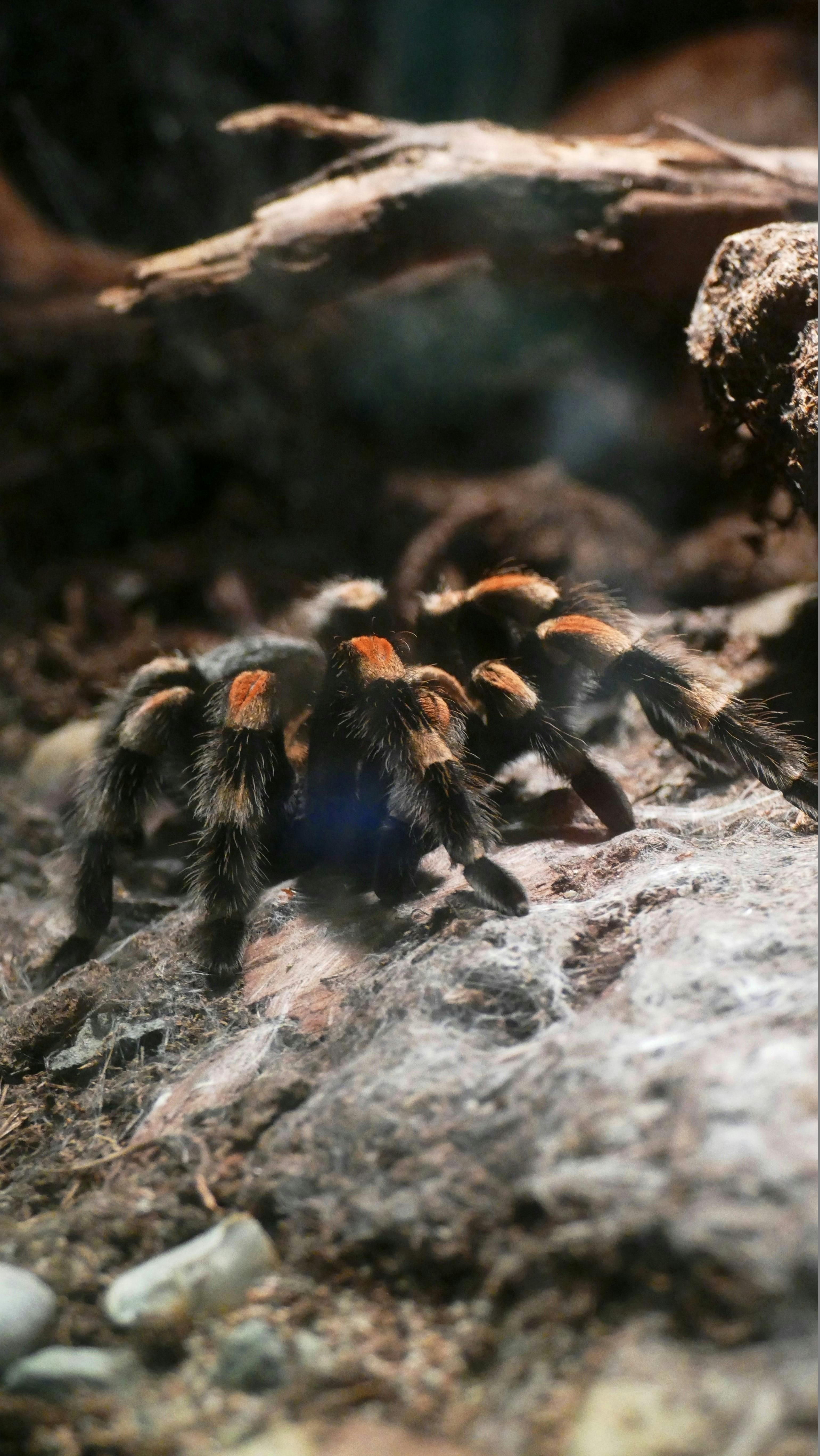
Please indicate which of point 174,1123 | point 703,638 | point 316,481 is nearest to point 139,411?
point 316,481

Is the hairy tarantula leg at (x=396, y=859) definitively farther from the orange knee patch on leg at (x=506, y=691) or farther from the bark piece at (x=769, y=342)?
the bark piece at (x=769, y=342)

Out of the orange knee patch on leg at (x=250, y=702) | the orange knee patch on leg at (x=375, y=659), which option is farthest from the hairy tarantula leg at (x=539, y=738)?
the orange knee patch on leg at (x=250, y=702)

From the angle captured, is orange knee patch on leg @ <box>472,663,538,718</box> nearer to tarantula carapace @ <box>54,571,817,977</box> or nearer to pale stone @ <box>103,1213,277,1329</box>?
tarantula carapace @ <box>54,571,817,977</box>

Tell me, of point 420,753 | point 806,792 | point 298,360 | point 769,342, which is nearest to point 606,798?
point 806,792

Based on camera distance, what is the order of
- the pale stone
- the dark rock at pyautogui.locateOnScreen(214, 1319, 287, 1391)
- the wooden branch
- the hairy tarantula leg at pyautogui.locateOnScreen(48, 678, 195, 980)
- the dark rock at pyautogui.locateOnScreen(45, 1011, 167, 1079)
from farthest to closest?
1. the wooden branch
2. the hairy tarantula leg at pyautogui.locateOnScreen(48, 678, 195, 980)
3. the dark rock at pyautogui.locateOnScreen(45, 1011, 167, 1079)
4. the pale stone
5. the dark rock at pyautogui.locateOnScreen(214, 1319, 287, 1391)

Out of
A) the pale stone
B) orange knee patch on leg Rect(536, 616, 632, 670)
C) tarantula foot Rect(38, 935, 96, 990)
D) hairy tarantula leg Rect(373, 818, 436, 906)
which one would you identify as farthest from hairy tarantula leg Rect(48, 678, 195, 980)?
the pale stone
